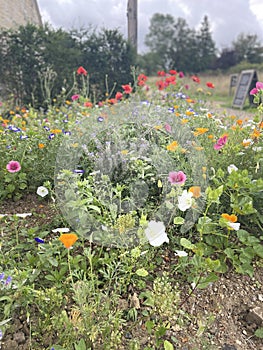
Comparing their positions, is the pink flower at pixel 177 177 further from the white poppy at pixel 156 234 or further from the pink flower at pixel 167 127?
the pink flower at pixel 167 127

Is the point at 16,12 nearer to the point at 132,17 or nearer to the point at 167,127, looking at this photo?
the point at 132,17

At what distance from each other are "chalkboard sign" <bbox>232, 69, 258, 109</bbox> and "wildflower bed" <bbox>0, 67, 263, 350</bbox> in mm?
8669

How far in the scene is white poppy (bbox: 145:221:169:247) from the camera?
5.08ft

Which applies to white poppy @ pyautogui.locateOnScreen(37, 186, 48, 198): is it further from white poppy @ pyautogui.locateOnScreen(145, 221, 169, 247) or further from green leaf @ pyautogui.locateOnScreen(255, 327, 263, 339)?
green leaf @ pyautogui.locateOnScreen(255, 327, 263, 339)

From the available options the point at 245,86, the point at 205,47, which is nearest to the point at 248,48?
the point at 205,47

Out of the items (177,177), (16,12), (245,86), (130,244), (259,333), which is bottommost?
(245,86)

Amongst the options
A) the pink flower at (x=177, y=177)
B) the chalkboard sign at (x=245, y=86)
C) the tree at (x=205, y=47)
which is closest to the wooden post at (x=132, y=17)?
the chalkboard sign at (x=245, y=86)

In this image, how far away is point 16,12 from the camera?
10.9m

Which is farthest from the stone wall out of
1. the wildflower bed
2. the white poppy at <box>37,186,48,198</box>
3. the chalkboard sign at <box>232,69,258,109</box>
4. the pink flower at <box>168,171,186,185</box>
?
the pink flower at <box>168,171,186,185</box>

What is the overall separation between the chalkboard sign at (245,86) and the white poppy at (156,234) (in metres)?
9.44

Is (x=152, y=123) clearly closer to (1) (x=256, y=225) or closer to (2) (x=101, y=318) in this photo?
(1) (x=256, y=225)

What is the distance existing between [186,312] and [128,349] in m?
0.35

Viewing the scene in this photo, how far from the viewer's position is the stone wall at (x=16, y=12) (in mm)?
9945

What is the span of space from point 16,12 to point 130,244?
11483 millimetres
